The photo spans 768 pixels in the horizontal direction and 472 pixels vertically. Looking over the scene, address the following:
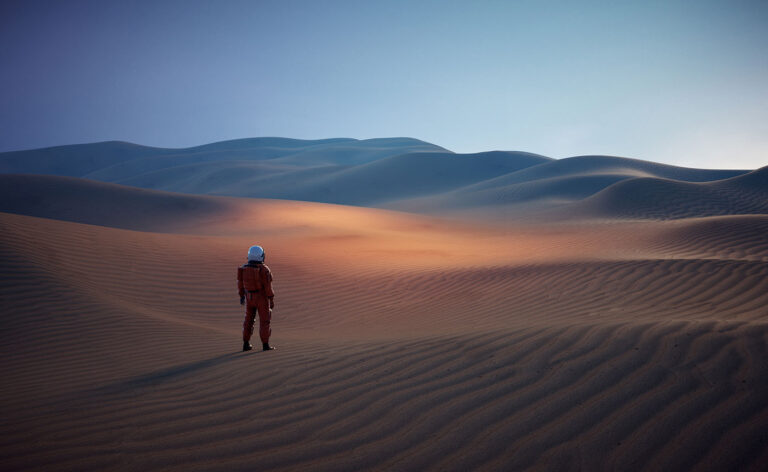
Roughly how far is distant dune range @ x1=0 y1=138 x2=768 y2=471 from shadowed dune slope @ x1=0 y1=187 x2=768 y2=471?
0.8 inches

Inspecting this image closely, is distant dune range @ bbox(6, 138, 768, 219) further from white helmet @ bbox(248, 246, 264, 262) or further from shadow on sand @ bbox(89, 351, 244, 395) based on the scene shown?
shadow on sand @ bbox(89, 351, 244, 395)

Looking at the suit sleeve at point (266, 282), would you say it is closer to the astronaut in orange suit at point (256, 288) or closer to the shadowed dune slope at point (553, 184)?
the astronaut in orange suit at point (256, 288)

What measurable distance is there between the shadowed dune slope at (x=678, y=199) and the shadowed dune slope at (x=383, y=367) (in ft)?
47.6

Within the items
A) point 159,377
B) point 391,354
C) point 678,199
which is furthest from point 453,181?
point 159,377

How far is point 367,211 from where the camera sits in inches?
1073

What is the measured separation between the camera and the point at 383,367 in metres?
3.79

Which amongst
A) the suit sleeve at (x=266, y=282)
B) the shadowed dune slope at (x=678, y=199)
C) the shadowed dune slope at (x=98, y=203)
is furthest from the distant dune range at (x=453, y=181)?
the suit sleeve at (x=266, y=282)

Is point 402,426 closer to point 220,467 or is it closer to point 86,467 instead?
point 220,467

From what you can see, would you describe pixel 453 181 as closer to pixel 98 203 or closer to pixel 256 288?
pixel 98 203

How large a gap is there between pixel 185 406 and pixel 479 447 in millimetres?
2352

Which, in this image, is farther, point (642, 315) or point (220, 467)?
point (642, 315)

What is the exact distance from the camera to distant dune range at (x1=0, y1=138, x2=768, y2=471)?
2533 millimetres

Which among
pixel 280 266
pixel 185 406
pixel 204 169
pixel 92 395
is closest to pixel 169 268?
pixel 280 266

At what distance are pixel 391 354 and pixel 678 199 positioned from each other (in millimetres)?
25720
